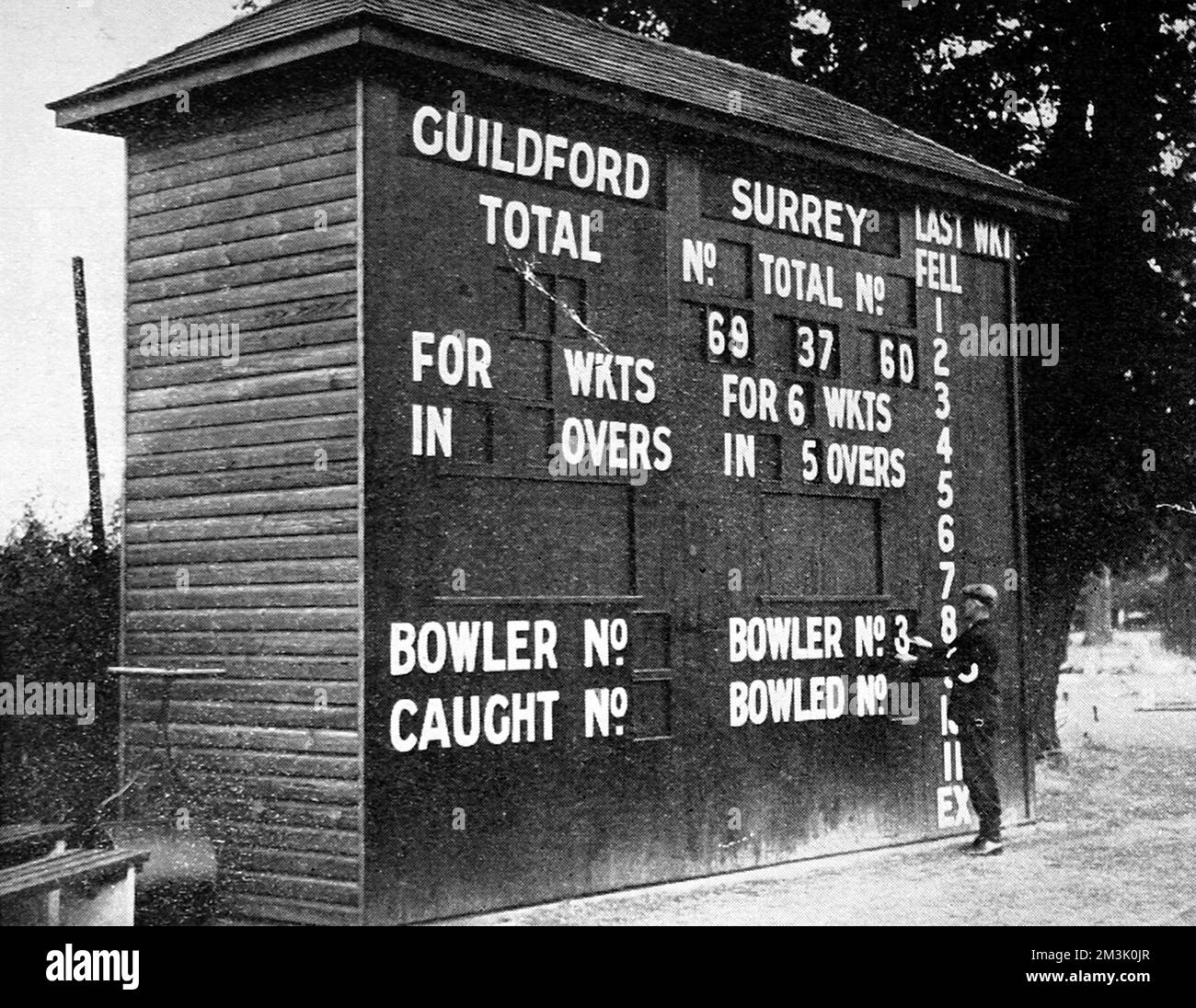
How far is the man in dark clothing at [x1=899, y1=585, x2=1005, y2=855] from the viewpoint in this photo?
511 inches

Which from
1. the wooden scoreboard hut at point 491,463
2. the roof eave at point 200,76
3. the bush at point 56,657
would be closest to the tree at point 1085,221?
the wooden scoreboard hut at point 491,463

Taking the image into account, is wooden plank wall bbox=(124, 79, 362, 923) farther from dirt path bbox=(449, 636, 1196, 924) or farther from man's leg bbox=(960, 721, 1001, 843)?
man's leg bbox=(960, 721, 1001, 843)

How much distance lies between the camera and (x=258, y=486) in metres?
10.3

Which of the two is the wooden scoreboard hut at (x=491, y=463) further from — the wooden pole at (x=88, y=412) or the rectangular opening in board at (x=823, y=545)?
the wooden pole at (x=88, y=412)

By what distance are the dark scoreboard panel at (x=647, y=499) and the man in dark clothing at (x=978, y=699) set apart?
1.74ft

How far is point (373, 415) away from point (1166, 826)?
8357 millimetres

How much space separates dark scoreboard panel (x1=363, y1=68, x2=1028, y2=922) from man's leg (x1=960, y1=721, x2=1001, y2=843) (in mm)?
584

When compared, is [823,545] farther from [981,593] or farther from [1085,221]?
[1085,221]

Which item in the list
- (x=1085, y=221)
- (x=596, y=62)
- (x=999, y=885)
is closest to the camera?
(x=596, y=62)

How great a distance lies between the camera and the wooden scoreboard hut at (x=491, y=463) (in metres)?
9.87

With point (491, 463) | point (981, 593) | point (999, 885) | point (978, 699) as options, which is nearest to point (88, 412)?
point (491, 463)

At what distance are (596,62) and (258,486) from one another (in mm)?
3662

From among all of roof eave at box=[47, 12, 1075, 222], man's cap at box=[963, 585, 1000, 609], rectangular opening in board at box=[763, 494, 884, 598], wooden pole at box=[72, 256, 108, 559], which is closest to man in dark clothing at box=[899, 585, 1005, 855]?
man's cap at box=[963, 585, 1000, 609]

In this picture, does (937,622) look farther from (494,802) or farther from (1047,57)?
(1047,57)
